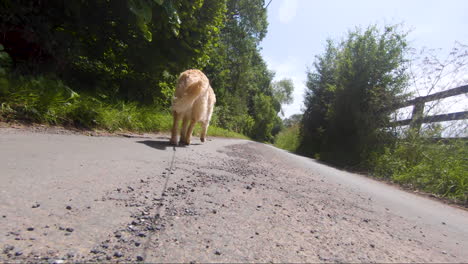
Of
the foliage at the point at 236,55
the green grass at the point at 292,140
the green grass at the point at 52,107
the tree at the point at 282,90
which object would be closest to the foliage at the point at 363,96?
the green grass at the point at 292,140

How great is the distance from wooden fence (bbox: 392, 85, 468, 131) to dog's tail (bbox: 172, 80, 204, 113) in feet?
18.7

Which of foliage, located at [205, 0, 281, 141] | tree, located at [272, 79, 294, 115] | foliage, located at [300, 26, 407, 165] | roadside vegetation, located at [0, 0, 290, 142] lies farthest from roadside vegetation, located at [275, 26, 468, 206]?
tree, located at [272, 79, 294, 115]

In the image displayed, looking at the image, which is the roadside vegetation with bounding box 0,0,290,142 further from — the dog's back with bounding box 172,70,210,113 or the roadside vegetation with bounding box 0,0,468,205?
the dog's back with bounding box 172,70,210,113

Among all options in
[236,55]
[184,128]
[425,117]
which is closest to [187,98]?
[184,128]

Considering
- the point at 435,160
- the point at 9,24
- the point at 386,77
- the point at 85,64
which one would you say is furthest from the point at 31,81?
the point at 386,77

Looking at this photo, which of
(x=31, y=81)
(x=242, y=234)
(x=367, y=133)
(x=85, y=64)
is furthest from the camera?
(x=367, y=133)

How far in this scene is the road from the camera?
3.38 feet

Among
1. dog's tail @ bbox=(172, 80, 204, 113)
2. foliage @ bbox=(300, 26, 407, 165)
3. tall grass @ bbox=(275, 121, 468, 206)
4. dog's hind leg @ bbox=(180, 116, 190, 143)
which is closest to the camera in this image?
tall grass @ bbox=(275, 121, 468, 206)

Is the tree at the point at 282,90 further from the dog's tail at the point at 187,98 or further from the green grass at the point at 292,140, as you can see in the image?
the dog's tail at the point at 187,98

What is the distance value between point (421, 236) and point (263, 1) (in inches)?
990

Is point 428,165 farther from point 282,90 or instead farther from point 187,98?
point 282,90

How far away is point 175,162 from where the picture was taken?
298cm

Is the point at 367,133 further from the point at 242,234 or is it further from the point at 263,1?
the point at 263,1

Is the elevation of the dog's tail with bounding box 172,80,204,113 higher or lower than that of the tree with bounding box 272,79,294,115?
lower
